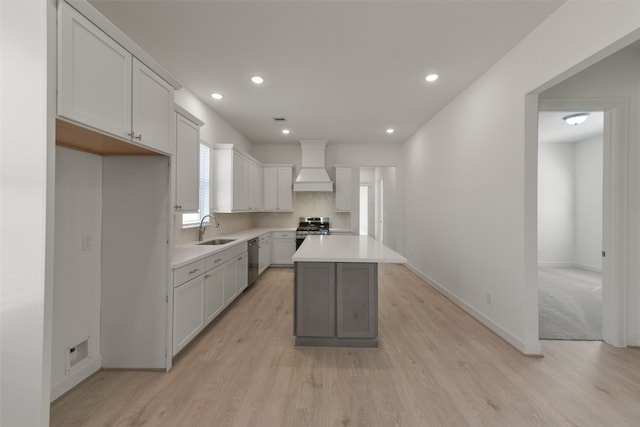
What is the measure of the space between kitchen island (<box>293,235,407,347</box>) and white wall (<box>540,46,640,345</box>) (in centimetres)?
229

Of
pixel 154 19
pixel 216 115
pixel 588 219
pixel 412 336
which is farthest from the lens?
pixel 588 219

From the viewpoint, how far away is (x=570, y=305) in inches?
146

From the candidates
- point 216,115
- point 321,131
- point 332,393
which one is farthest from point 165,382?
point 321,131

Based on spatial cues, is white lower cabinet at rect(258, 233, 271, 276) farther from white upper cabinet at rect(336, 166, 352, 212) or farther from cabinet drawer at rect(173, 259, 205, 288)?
cabinet drawer at rect(173, 259, 205, 288)

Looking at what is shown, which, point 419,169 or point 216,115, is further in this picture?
point 419,169

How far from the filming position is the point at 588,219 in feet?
19.1

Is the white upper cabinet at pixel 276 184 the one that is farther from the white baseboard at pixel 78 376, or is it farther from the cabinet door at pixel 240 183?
the white baseboard at pixel 78 376

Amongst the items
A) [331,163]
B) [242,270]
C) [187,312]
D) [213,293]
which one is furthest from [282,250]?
[187,312]

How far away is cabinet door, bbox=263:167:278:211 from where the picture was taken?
6.20m

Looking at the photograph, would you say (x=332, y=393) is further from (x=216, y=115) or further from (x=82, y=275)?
(x=216, y=115)

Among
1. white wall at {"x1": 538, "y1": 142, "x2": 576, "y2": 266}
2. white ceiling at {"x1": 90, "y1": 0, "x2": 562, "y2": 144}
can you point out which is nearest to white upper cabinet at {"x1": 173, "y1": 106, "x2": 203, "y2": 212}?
white ceiling at {"x1": 90, "y1": 0, "x2": 562, "y2": 144}

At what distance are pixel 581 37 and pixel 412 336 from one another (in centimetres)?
287

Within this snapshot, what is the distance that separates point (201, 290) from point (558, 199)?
7513 mm

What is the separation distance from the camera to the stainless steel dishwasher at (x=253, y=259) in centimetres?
442
